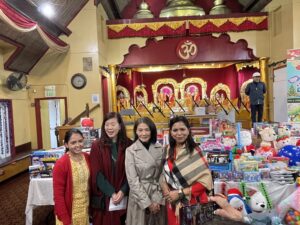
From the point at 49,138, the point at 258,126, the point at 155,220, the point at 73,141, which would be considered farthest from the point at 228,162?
the point at 49,138

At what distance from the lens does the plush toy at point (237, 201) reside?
1.92 meters

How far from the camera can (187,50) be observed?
862cm

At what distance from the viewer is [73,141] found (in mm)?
2195

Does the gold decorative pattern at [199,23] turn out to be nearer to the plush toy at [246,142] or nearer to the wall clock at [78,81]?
the wall clock at [78,81]

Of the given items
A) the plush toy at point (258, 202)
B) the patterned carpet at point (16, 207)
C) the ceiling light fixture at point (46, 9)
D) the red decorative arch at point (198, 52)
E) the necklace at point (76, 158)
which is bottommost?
the patterned carpet at point (16, 207)

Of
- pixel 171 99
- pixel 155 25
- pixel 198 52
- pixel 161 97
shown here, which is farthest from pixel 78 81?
pixel 171 99

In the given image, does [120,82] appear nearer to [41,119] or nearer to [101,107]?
[101,107]

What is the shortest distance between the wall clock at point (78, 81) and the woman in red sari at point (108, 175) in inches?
223

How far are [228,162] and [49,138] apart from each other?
6.67 m

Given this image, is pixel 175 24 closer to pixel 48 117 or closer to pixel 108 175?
pixel 48 117

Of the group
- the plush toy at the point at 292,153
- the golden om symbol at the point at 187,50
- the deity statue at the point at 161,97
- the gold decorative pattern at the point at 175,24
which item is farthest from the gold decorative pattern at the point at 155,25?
the plush toy at the point at 292,153

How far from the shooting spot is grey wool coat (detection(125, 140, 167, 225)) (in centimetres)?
209

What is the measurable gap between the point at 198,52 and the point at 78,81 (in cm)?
360

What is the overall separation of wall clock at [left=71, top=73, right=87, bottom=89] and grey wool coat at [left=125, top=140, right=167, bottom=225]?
229 inches
